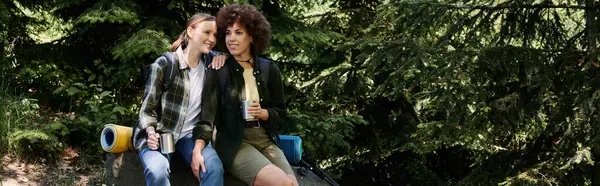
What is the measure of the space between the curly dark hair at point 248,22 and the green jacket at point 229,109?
0.15m

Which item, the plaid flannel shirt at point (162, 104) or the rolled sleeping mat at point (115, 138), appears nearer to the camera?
the plaid flannel shirt at point (162, 104)

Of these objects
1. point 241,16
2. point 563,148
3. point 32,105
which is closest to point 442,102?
point 563,148

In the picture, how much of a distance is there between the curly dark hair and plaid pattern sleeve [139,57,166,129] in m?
0.42

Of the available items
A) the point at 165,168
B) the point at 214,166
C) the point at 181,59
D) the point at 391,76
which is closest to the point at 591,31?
the point at 391,76

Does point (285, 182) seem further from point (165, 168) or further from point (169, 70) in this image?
point (169, 70)

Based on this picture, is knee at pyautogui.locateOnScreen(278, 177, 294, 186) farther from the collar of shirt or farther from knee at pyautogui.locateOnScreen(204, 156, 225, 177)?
the collar of shirt

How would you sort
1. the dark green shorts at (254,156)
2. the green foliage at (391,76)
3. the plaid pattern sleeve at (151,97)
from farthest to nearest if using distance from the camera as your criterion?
the green foliage at (391,76) → the plaid pattern sleeve at (151,97) → the dark green shorts at (254,156)

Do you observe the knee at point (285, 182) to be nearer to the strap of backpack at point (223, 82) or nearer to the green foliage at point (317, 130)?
the strap of backpack at point (223, 82)

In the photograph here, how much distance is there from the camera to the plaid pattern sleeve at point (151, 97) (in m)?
4.23

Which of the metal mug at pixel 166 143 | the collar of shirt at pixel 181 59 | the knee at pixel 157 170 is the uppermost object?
the collar of shirt at pixel 181 59

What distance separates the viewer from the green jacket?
418cm

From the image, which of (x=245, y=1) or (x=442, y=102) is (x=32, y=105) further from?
(x=442, y=102)

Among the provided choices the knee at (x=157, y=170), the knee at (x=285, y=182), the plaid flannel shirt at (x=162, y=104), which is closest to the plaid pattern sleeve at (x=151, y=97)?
the plaid flannel shirt at (x=162, y=104)

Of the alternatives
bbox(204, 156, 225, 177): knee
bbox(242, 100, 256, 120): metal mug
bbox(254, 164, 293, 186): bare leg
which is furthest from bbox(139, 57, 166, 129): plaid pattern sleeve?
bbox(254, 164, 293, 186): bare leg
